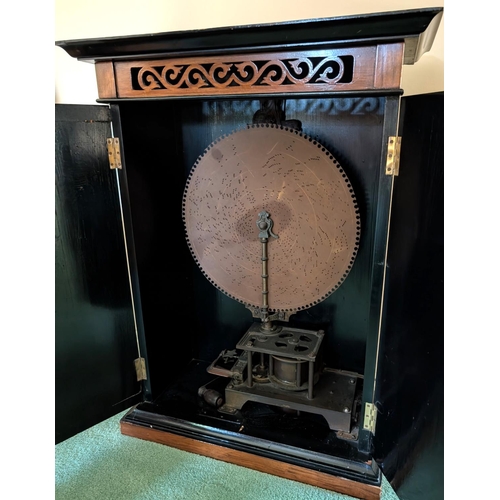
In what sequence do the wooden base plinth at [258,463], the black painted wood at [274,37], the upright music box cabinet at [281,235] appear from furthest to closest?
the wooden base plinth at [258,463]
the upright music box cabinet at [281,235]
the black painted wood at [274,37]

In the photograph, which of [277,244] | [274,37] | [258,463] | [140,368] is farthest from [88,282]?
[274,37]

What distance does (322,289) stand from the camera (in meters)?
1.31

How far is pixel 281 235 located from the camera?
1.30 metres

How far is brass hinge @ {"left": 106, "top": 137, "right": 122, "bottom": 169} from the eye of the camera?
4.18 feet

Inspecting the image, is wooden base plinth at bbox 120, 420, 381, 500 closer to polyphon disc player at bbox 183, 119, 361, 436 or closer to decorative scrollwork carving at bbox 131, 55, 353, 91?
polyphon disc player at bbox 183, 119, 361, 436

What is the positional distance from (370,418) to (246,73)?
113 cm

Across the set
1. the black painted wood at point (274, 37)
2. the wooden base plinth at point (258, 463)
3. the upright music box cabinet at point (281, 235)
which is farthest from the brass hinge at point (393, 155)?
Answer: the wooden base plinth at point (258, 463)

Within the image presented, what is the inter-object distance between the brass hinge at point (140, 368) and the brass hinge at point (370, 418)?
33.2 inches

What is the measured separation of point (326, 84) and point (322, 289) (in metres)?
0.66

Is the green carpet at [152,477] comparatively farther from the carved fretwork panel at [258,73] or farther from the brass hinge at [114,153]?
the carved fretwork panel at [258,73]

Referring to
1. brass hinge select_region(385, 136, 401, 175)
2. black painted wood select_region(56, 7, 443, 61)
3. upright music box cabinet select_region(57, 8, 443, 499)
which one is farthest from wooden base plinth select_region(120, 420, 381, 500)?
black painted wood select_region(56, 7, 443, 61)

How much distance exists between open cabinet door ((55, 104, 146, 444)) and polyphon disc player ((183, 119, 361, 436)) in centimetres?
30

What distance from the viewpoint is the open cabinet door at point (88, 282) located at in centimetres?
124
